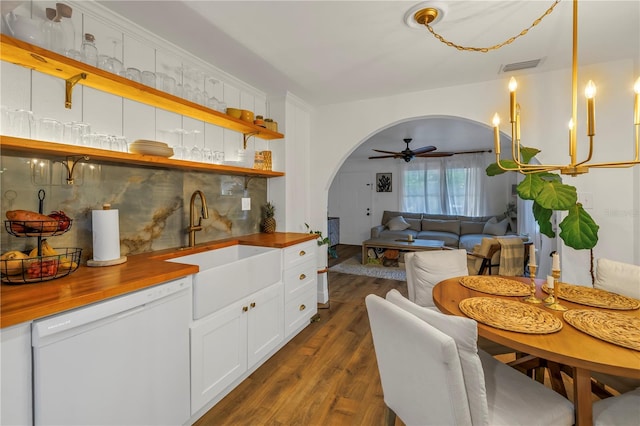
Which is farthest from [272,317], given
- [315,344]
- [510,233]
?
[510,233]

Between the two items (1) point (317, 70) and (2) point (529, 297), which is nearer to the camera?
Result: (2) point (529, 297)

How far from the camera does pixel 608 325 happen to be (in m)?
1.25

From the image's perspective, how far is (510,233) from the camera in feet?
19.6

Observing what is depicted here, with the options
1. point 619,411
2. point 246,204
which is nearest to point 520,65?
point 619,411

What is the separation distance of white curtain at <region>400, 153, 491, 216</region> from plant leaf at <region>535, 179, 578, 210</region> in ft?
17.3

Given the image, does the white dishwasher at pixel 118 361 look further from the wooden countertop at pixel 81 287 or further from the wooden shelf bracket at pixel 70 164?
the wooden shelf bracket at pixel 70 164

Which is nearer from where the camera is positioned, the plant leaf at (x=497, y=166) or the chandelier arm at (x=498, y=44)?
the chandelier arm at (x=498, y=44)

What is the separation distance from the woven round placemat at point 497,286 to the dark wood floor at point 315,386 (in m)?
0.81

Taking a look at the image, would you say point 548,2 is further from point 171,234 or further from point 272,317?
point 171,234

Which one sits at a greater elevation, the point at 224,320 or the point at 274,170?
the point at 274,170

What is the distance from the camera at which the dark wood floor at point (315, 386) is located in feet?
5.54

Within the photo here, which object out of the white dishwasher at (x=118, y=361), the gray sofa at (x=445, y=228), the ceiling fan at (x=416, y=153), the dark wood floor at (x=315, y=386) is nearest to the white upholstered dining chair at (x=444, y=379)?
the dark wood floor at (x=315, y=386)

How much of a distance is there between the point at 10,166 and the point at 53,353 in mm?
964

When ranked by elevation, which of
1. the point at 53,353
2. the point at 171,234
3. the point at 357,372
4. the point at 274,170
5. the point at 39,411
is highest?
the point at 274,170
